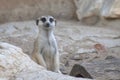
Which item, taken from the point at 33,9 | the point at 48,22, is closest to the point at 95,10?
the point at 33,9

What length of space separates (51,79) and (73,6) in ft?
14.0

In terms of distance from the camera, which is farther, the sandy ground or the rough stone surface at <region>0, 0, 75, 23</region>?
the rough stone surface at <region>0, 0, 75, 23</region>

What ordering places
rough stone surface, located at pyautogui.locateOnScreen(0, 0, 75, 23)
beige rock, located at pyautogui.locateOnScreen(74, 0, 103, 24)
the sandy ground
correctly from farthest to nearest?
1. rough stone surface, located at pyautogui.locateOnScreen(0, 0, 75, 23)
2. beige rock, located at pyautogui.locateOnScreen(74, 0, 103, 24)
3. the sandy ground

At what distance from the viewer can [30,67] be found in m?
3.39

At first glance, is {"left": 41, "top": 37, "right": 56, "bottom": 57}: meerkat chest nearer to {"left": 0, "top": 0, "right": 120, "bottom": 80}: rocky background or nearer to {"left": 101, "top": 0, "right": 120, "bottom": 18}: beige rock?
{"left": 0, "top": 0, "right": 120, "bottom": 80}: rocky background

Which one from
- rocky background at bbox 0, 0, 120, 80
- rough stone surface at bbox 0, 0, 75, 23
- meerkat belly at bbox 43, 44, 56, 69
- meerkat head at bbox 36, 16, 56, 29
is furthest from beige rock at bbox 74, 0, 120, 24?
meerkat belly at bbox 43, 44, 56, 69

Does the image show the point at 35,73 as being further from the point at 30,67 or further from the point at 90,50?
the point at 90,50

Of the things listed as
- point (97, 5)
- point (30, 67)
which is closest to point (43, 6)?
point (97, 5)

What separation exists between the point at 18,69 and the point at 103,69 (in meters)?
1.11

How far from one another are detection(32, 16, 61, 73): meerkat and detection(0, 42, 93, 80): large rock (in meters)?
1.77

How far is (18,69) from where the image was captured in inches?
131

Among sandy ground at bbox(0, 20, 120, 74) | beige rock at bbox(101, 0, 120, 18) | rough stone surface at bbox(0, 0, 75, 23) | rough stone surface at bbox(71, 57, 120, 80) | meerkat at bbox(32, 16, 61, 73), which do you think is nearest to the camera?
rough stone surface at bbox(71, 57, 120, 80)

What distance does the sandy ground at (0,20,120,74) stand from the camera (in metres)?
6.19

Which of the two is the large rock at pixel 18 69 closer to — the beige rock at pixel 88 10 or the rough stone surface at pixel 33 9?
the beige rock at pixel 88 10
